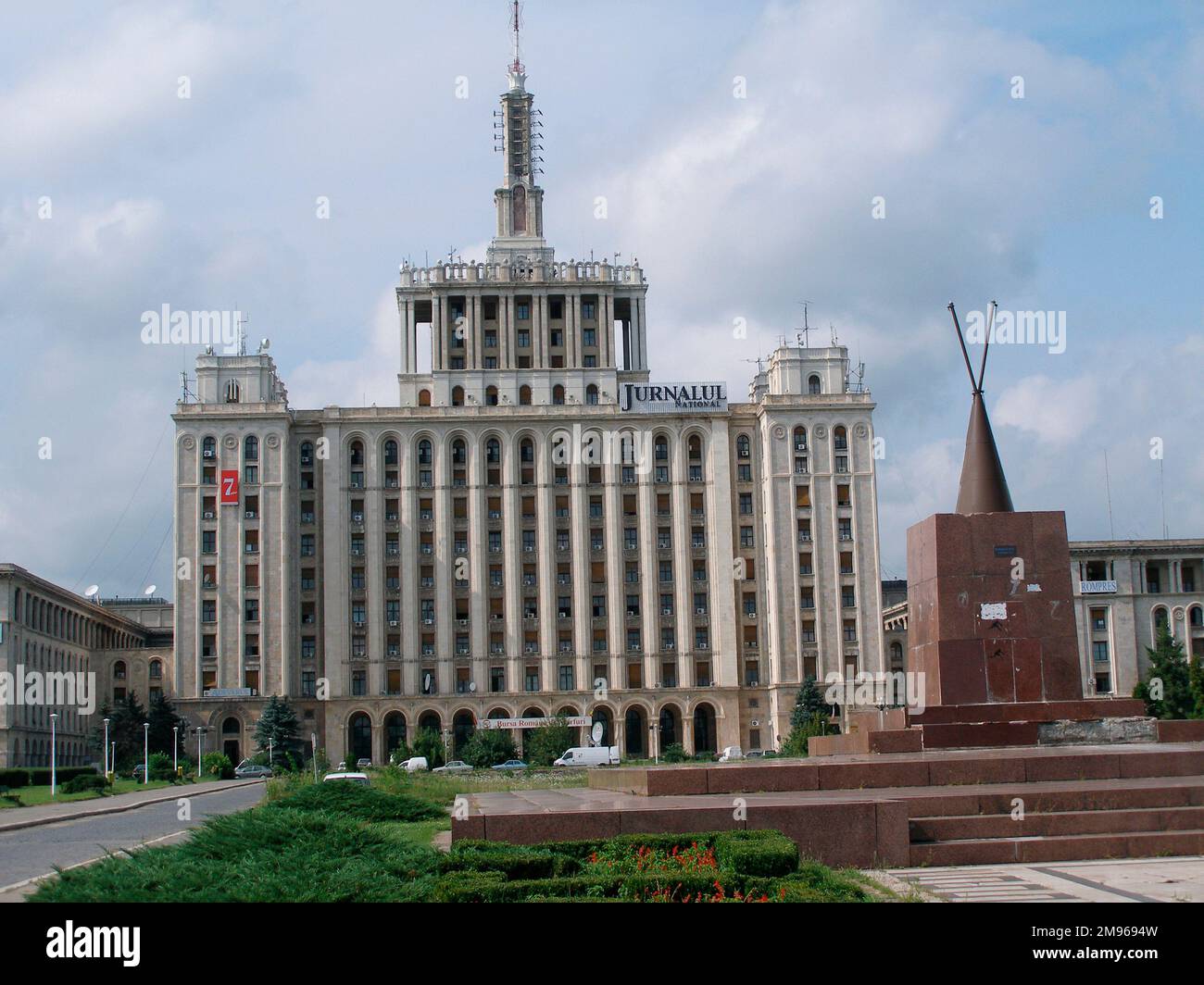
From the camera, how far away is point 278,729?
8194 cm

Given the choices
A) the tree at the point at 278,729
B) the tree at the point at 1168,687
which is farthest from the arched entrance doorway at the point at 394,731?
the tree at the point at 1168,687

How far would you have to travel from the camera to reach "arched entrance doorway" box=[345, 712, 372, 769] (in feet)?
283

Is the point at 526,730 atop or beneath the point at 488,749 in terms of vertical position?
atop

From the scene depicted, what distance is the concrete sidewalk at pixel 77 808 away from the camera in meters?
35.2

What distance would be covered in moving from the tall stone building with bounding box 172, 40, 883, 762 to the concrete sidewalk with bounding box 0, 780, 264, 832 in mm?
27579

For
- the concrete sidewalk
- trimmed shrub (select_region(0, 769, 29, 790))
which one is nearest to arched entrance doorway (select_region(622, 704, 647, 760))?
the concrete sidewalk

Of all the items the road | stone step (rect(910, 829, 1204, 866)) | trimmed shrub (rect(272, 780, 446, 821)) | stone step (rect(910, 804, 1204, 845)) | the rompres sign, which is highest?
the rompres sign

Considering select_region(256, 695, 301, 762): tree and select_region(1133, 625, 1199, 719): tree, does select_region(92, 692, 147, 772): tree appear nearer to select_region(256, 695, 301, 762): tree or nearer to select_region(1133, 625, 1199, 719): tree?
select_region(256, 695, 301, 762): tree

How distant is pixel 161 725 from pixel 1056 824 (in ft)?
241

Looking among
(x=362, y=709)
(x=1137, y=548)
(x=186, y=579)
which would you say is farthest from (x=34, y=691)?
(x=1137, y=548)

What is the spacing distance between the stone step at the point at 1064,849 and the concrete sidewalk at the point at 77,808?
78.0ft

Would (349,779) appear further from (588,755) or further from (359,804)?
(588,755)

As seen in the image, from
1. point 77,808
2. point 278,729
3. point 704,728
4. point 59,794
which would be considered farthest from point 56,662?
point 77,808

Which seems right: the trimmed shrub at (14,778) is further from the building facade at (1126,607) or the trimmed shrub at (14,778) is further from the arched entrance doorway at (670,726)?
the building facade at (1126,607)
